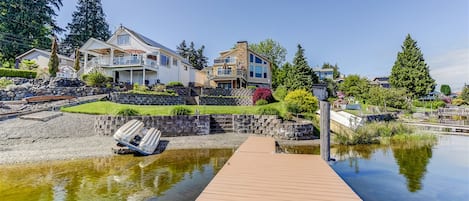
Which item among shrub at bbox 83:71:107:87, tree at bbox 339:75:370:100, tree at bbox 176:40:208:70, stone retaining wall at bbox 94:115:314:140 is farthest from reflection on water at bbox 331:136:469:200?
tree at bbox 176:40:208:70

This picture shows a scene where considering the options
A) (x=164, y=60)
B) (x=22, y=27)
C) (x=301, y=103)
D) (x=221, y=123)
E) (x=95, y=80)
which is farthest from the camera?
(x=22, y=27)

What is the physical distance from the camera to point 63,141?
11.0 metres

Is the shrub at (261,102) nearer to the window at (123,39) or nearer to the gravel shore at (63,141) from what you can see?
the gravel shore at (63,141)

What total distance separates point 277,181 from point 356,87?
1371 inches

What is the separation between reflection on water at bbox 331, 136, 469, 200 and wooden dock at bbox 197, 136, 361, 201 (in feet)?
5.14

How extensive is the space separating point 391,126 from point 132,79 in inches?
978

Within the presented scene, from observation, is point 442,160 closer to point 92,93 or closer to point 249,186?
point 249,186

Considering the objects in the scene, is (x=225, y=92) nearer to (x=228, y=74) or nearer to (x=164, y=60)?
(x=228, y=74)

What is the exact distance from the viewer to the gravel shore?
9174mm

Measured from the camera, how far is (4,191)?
221 inches

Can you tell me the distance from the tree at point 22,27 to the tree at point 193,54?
25.6 m

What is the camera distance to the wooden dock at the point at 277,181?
3969 mm

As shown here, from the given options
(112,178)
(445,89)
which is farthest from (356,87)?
(445,89)

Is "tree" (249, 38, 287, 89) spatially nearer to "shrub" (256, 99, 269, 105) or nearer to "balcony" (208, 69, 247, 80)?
"balcony" (208, 69, 247, 80)
